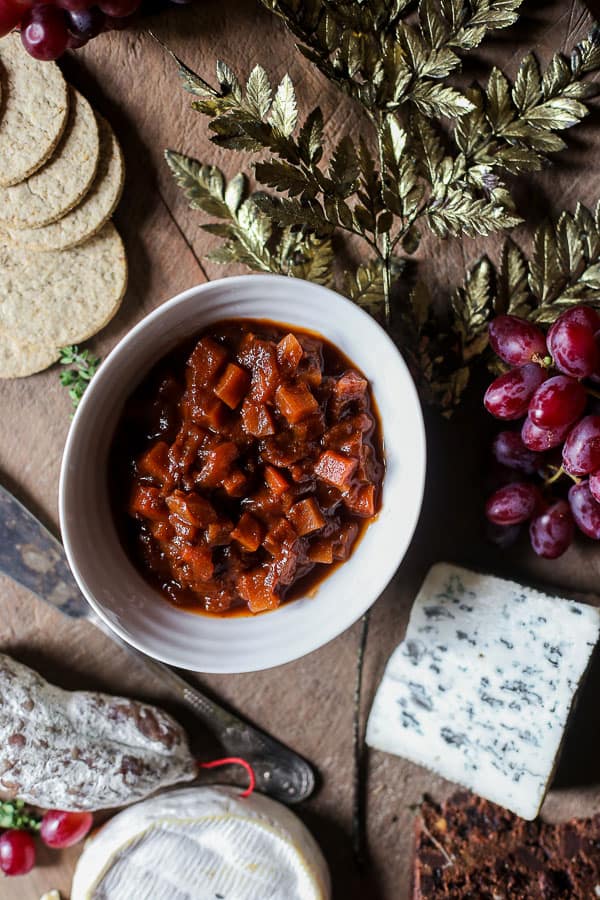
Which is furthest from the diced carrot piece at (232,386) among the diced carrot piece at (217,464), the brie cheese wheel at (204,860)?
the brie cheese wheel at (204,860)

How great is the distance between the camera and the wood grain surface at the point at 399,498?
2.39 metres

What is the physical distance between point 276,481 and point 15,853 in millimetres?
1630

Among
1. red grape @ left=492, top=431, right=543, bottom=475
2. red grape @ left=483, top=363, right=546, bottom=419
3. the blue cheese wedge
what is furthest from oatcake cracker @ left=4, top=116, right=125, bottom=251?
the blue cheese wedge

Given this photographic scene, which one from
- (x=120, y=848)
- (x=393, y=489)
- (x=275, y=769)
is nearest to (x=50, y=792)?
(x=120, y=848)

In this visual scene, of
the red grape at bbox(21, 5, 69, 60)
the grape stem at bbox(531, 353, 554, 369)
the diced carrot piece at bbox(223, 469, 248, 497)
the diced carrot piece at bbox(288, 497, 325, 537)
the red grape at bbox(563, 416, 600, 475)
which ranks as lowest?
the red grape at bbox(563, 416, 600, 475)

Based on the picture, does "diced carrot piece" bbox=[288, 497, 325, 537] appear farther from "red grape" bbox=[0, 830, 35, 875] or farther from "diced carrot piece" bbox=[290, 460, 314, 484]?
"red grape" bbox=[0, 830, 35, 875]

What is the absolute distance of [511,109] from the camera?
2.25 metres

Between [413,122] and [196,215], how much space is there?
2.30 ft

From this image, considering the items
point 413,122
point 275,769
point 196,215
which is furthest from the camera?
point 275,769

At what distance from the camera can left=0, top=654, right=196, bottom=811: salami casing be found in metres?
2.48

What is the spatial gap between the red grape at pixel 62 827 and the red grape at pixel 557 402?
1927 millimetres

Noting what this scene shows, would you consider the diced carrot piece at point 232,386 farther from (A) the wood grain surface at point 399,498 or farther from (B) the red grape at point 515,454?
(B) the red grape at point 515,454

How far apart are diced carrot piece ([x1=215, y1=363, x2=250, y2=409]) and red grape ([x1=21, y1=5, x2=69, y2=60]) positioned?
1.01m

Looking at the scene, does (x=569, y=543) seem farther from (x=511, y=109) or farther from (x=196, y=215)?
(x=196, y=215)
